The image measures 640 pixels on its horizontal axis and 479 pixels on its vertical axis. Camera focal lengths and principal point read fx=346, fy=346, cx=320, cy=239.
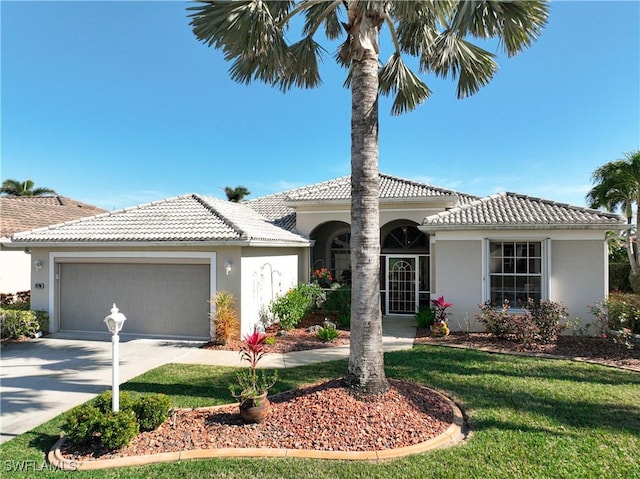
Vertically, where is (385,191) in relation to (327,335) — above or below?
above

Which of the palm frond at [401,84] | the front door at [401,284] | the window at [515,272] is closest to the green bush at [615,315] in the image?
the window at [515,272]

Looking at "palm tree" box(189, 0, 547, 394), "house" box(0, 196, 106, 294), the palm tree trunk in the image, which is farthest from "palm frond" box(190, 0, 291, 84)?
"house" box(0, 196, 106, 294)

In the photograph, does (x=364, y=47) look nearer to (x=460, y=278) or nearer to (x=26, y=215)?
(x=460, y=278)

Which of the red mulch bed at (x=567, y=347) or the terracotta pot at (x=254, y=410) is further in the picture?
the red mulch bed at (x=567, y=347)

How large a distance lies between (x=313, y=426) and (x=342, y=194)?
13.1 meters

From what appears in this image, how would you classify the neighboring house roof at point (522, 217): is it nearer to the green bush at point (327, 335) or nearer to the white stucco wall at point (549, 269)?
the white stucco wall at point (549, 269)

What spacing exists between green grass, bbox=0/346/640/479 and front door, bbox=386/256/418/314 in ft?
24.1

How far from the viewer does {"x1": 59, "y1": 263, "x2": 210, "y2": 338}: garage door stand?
40.0ft

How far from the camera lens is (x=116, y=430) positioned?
5.07 metres

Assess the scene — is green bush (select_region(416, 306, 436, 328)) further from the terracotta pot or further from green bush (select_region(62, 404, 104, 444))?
green bush (select_region(62, 404, 104, 444))

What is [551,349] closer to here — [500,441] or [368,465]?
[500,441]

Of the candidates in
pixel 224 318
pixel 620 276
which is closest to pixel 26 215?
pixel 224 318

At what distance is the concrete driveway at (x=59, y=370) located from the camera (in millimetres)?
6664

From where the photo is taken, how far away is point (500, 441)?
5324 millimetres
